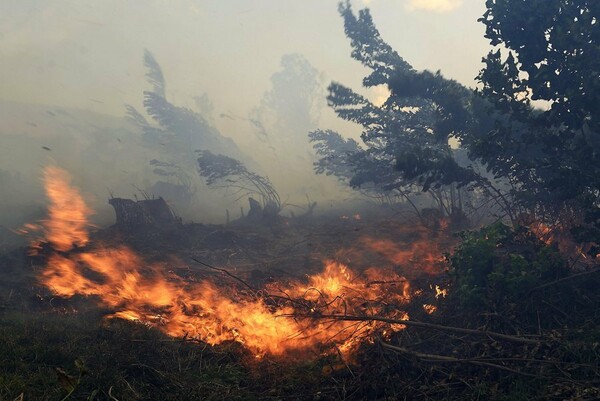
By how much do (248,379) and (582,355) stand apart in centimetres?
592

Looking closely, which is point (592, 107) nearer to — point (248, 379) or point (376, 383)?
point (376, 383)

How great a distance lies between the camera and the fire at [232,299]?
876cm

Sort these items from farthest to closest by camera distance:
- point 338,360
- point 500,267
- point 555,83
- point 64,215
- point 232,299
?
point 64,215 → point 232,299 → point 555,83 → point 500,267 → point 338,360

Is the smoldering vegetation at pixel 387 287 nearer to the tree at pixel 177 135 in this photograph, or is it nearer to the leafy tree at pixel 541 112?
the leafy tree at pixel 541 112

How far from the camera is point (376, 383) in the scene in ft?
21.4

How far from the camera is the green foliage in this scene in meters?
8.23

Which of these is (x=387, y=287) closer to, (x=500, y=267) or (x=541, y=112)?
(x=500, y=267)

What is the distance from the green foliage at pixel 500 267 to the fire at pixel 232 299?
5.78 ft

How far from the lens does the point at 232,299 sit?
11625 millimetres

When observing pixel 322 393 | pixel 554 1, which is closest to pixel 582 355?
pixel 322 393

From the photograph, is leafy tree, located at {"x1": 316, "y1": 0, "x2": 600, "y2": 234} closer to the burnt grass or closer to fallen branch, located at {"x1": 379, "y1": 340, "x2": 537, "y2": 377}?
the burnt grass

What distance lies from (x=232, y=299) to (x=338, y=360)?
16.1 ft

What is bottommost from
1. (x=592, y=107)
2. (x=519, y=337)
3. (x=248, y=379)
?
(x=248, y=379)

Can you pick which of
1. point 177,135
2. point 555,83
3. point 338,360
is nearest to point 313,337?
point 338,360
